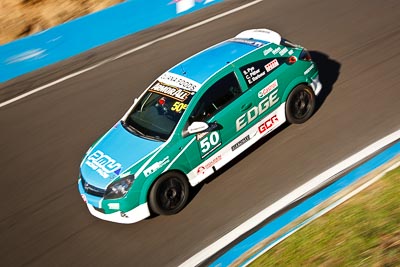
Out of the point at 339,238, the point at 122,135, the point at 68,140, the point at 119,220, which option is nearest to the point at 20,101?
the point at 68,140

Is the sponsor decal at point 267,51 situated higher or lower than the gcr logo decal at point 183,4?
lower

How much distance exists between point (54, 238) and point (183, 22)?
24.4ft

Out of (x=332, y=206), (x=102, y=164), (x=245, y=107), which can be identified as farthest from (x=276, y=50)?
(x=102, y=164)

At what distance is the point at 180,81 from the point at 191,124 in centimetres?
92

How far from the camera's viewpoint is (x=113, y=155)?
897cm

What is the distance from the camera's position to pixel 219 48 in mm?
10070

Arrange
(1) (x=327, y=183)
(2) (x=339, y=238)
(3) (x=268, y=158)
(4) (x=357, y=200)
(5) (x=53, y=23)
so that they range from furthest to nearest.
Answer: (5) (x=53, y=23) → (3) (x=268, y=158) → (1) (x=327, y=183) → (4) (x=357, y=200) → (2) (x=339, y=238)

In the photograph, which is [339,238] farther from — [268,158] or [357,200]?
[268,158]

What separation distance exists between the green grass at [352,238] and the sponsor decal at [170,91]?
8.80 feet

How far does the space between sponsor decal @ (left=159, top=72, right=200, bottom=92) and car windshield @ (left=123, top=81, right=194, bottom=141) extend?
0.08 m

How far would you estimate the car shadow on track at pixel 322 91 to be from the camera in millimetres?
9695

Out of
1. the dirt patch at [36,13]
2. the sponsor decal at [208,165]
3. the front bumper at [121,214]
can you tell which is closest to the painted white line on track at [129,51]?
the dirt patch at [36,13]

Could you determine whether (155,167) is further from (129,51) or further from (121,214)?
(129,51)

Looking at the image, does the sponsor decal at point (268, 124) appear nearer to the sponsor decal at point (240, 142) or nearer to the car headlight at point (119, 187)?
the sponsor decal at point (240, 142)
